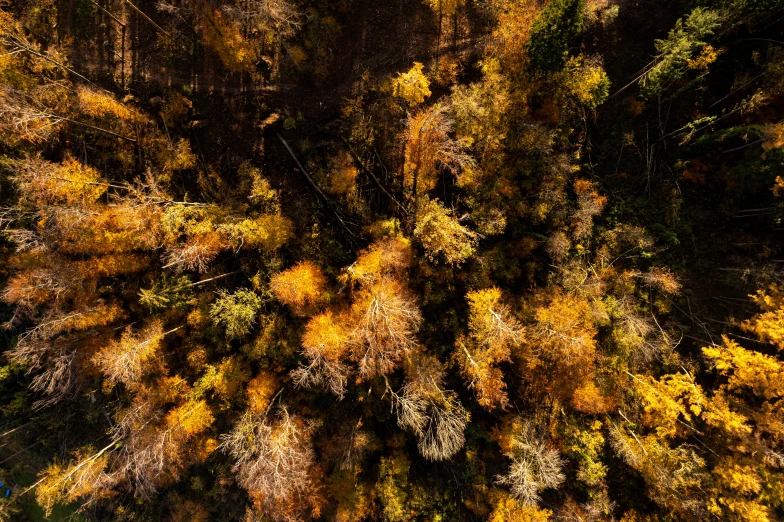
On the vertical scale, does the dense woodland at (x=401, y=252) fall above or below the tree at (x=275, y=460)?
above

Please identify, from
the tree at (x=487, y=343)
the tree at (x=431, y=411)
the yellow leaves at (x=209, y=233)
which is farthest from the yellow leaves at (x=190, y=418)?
the tree at (x=487, y=343)

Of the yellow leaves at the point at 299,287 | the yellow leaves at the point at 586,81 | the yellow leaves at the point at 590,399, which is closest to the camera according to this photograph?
the yellow leaves at the point at 586,81

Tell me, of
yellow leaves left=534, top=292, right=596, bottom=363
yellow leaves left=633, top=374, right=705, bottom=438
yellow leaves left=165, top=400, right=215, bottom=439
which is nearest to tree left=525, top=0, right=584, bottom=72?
yellow leaves left=534, top=292, right=596, bottom=363

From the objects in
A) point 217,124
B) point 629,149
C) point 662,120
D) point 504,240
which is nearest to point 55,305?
point 217,124

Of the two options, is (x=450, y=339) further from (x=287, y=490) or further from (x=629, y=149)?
(x=629, y=149)

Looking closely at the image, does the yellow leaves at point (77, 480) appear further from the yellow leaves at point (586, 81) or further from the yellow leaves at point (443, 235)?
the yellow leaves at point (586, 81)

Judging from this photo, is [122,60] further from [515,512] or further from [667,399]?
[667,399]

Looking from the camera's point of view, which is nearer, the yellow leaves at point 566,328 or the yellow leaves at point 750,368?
the yellow leaves at point 750,368

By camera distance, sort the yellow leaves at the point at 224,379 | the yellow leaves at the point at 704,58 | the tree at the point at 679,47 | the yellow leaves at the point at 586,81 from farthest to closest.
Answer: the yellow leaves at the point at 224,379
the yellow leaves at the point at 586,81
the yellow leaves at the point at 704,58
the tree at the point at 679,47
